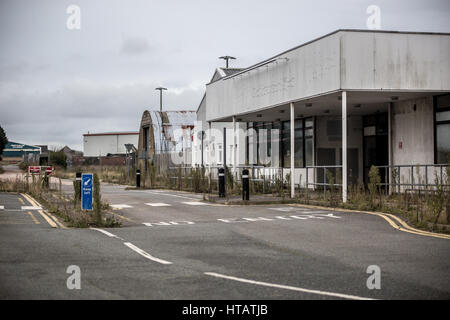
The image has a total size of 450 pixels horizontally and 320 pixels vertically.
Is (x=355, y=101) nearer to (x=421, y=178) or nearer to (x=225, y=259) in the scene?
(x=421, y=178)

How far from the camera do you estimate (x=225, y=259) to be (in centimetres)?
890

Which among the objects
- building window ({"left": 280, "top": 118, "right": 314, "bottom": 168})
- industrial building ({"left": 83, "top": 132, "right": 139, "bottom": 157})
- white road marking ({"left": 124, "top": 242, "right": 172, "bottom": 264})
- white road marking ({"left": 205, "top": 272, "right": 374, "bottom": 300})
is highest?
industrial building ({"left": 83, "top": 132, "right": 139, "bottom": 157})

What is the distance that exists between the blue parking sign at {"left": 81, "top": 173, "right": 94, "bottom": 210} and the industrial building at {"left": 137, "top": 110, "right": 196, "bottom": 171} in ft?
100

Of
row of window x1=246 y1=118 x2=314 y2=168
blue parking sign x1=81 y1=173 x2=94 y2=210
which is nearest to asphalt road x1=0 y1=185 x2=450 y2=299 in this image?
blue parking sign x1=81 y1=173 x2=94 y2=210

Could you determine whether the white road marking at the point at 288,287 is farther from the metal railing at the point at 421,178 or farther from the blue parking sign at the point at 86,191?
the metal railing at the point at 421,178

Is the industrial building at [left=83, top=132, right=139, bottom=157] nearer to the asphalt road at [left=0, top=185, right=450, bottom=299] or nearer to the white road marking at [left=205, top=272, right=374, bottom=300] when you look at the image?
the asphalt road at [left=0, top=185, right=450, bottom=299]

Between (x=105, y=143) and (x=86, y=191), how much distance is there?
83.2 meters

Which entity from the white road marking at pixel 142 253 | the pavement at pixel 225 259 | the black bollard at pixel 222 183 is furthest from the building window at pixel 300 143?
the white road marking at pixel 142 253

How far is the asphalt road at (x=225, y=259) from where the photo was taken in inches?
259

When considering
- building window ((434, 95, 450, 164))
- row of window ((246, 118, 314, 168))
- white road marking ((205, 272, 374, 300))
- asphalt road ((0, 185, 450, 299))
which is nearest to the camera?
white road marking ((205, 272, 374, 300))

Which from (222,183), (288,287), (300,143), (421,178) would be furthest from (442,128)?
(288,287)

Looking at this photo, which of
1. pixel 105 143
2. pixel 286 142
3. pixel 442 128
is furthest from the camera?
pixel 105 143

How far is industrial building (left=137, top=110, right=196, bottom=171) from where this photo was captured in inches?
1821
